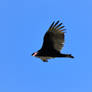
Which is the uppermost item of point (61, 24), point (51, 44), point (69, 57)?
point (61, 24)

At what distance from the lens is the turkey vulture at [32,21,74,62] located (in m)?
16.4

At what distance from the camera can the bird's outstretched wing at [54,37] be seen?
16391mm

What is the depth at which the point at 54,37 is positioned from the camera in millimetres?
16484

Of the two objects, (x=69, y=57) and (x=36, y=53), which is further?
(x=36, y=53)

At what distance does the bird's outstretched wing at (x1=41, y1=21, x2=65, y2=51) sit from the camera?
1639cm

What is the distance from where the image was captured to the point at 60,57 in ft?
53.7

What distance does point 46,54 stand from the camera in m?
16.8

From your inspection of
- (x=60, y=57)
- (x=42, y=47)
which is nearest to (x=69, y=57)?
(x=60, y=57)

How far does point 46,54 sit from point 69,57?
171cm

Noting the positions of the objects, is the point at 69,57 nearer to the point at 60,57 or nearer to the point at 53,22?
the point at 60,57

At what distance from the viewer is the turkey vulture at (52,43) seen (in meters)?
16.4

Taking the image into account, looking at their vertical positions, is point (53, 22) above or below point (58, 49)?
above

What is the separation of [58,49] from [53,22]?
1772 millimetres

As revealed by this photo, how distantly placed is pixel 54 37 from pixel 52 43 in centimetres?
44
